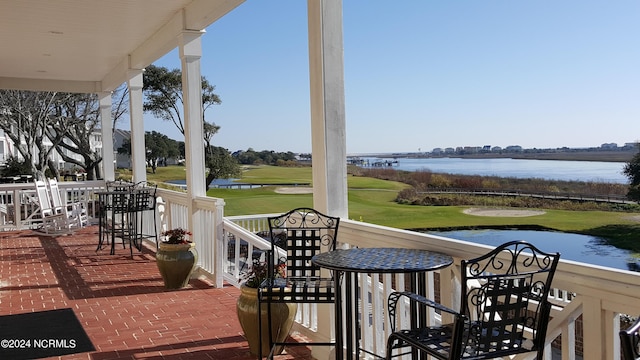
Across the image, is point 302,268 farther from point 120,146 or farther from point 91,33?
point 120,146

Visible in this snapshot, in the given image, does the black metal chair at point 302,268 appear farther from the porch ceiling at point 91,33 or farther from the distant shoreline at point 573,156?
the porch ceiling at point 91,33

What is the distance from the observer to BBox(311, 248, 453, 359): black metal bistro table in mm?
2422

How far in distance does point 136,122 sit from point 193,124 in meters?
3.27

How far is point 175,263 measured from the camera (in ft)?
18.6

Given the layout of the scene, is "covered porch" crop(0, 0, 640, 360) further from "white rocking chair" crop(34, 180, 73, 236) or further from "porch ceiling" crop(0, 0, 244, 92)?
"white rocking chair" crop(34, 180, 73, 236)

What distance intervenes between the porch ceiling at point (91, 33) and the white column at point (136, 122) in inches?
9.7

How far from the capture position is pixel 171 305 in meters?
5.16

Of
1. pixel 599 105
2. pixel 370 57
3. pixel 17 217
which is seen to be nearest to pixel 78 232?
pixel 17 217

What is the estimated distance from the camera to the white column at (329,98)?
3.63 meters

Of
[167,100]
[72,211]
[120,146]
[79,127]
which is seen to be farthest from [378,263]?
[120,146]

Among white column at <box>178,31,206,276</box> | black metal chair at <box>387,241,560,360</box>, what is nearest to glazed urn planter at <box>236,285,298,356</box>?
black metal chair at <box>387,241,560,360</box>

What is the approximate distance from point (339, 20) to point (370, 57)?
13752mm

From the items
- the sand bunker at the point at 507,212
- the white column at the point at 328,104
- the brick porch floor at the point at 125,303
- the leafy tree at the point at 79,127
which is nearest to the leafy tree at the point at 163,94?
the leafy tree at the point at 79,127

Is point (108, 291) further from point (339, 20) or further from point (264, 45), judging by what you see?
point (264, 45)
